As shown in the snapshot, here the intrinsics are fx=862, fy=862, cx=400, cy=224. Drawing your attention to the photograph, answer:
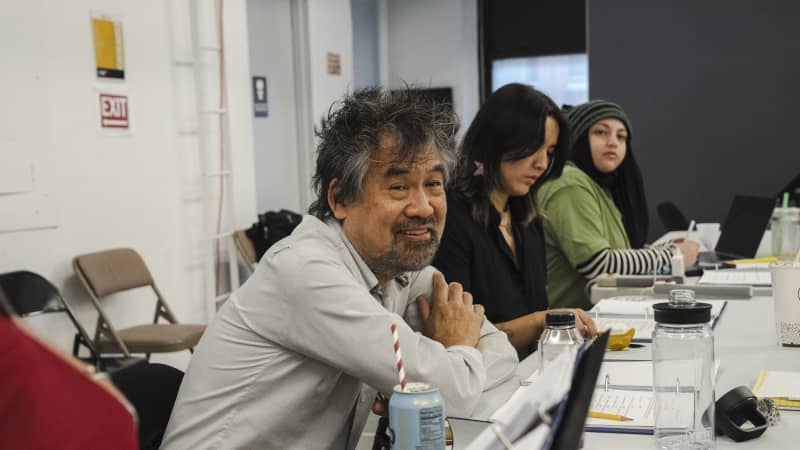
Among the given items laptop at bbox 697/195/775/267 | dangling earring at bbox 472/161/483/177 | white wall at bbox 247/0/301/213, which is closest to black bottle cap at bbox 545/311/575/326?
dangling earring at bbox 472/161/483/177

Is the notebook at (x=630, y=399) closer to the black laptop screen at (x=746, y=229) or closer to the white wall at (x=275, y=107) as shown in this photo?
the black laptop screen at (x=746, y=229)

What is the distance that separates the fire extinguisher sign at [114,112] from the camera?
14.3 ft

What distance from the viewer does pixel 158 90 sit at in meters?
4.80

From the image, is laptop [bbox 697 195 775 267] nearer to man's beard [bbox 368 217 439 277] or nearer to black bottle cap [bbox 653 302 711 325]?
man's beard [bbox 368 217 439 277]

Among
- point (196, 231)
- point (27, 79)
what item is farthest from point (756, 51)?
point (27, 79)

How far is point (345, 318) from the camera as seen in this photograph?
156 centimetres

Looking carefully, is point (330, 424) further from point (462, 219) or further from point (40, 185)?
point (40, 185)

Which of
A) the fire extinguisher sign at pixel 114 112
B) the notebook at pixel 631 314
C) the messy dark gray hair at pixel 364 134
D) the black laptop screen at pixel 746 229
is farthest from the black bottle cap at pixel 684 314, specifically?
the fire extinguisher sign at pixel 114 112

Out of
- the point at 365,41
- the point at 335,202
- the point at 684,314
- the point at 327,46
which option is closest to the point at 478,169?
the point at 335,202

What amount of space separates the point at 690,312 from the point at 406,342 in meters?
0.50

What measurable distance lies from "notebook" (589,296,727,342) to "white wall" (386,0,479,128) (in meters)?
5.85

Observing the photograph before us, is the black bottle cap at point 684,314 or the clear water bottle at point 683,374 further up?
the black bottle cap at point 684,314

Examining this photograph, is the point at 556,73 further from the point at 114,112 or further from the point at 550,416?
the point at 550,416

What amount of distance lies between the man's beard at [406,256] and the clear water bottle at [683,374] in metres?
0.52
